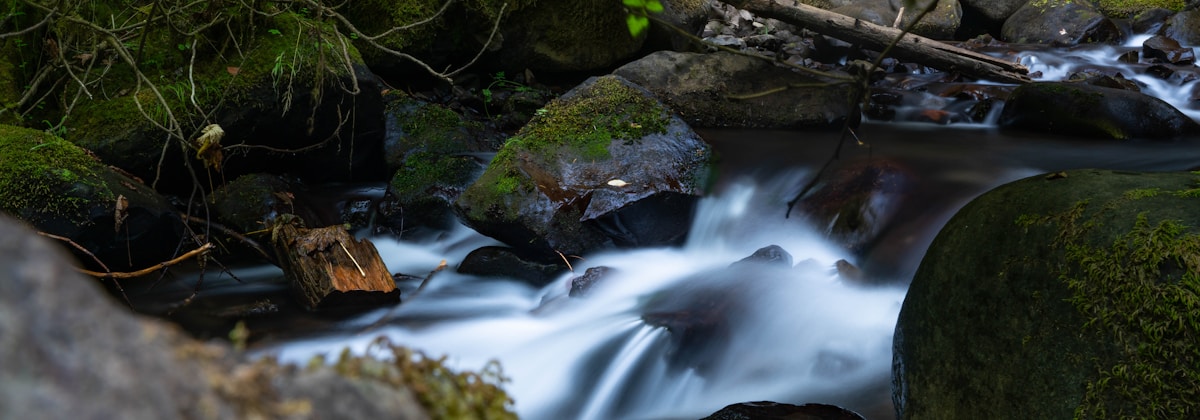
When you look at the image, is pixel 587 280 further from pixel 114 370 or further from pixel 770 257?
pixel 114 370

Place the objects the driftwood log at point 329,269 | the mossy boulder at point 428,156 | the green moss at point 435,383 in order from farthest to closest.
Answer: the mossy boulder at point 428,156, the driftwood log at point 329,269, the green moss at point 435,383

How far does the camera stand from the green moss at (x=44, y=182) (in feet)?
14.6

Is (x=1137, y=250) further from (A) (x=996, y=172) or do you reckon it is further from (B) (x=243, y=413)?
(A) (x=996, y=172)

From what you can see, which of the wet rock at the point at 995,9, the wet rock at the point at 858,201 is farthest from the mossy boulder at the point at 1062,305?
the wet rock at the point at 995,9

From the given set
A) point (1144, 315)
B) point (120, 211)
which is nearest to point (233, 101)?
point (120, 211)

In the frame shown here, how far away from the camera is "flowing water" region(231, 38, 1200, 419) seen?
4.04 metres

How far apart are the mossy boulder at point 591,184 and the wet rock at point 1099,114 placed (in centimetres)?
352

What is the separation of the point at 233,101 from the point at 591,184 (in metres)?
2.80

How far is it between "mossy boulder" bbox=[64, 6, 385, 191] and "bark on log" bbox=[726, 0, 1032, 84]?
461cm

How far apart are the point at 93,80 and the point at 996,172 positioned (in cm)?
681

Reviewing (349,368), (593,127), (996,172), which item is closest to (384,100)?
(593,127)

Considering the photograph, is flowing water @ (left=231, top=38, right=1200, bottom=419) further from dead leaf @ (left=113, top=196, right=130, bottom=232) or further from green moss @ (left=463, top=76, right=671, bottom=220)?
dead leaf @ (left=113, top=196, right=130, bottom=232)

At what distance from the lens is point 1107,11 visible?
1236cm

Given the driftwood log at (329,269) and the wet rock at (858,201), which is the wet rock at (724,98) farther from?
the driftwood log at (329,269)
